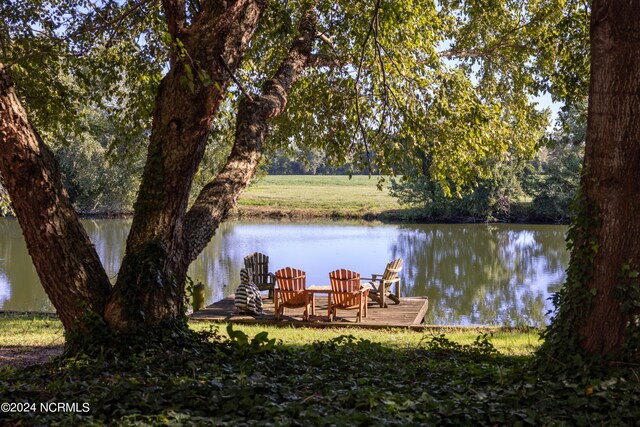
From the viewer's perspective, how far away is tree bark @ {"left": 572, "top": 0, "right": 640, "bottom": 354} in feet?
16.6

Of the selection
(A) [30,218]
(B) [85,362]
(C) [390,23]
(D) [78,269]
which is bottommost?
(B) [85,362]

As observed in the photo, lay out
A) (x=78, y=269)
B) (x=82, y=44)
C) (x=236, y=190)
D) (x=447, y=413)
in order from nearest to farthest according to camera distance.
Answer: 1. (x=447, y=413)
2. (x=78, y=269)
3. (x=236, y=190)
4. (x=82, y=44)

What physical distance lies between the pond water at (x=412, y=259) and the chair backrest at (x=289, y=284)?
11.7 ft

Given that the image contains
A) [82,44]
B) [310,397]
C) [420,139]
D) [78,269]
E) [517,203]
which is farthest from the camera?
[517,203]

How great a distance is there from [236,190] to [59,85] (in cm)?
403

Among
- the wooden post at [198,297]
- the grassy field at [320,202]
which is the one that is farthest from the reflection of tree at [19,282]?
the grassy field at [320,202]

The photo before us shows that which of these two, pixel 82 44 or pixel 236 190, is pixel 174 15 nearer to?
pixel 236 190

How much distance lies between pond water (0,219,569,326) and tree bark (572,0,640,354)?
23.2ft

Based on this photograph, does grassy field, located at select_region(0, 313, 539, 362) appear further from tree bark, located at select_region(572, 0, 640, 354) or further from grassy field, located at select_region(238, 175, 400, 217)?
grassy field, located at select_region(238, 175, 400, 217)

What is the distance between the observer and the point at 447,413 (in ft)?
13.8

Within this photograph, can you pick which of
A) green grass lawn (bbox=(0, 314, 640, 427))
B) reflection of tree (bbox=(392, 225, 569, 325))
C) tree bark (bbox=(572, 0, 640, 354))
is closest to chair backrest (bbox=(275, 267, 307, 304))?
reflection of tree (bbox=(392, 225, 569, 325))

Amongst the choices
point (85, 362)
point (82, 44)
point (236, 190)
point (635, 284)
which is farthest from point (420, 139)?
point (85, 362)

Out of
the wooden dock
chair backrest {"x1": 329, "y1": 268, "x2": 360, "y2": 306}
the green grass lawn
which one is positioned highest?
the green grass lawn

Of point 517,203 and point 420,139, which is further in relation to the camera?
point 517,203
